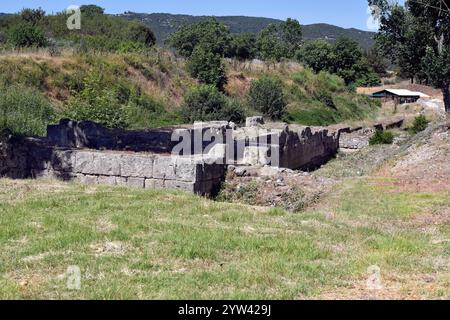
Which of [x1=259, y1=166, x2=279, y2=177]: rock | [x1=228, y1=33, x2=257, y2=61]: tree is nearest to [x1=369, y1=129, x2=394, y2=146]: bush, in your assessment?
[x1=259, y1=166, x2=279, y2=177]: rock

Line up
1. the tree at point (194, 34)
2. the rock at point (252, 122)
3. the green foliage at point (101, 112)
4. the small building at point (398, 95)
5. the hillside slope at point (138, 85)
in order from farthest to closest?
the small building at point (398, 95) → the tree at point (194, 34) → the hillside slope at point (138, 85) → the rock at point (252, 122) → the green foliage at point (101, 112)

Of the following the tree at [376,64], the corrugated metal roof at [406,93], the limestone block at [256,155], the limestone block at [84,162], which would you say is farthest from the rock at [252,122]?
the tree at [376,64]

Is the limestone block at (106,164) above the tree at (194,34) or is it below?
below

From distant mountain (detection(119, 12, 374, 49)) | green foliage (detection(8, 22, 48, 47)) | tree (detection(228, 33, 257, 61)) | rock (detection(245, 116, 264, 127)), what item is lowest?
rock (detection(245, 116, 264, 127))

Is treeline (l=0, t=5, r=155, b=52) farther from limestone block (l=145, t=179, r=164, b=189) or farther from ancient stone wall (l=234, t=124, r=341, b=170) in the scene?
limestone block (l=145, t=179, r=164, b=189)

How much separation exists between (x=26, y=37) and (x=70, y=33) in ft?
51.5

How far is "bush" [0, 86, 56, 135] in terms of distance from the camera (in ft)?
66.0

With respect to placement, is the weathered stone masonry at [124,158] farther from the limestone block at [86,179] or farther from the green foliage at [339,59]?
the green foliage at [339,59]

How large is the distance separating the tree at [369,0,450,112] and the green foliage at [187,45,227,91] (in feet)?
35.4

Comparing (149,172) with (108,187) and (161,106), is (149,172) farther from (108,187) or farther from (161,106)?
(161,106)

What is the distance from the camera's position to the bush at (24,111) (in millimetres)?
20109

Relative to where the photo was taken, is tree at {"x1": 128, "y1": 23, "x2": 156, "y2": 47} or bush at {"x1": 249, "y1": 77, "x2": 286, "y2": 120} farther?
tree at {"x1": 128, "y1": 23, "x2": 156, "y2": 47}

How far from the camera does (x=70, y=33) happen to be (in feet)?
171

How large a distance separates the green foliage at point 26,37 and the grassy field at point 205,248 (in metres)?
27.3
